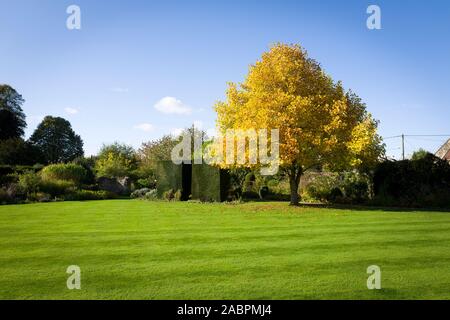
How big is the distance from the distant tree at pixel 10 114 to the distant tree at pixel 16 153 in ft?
33.2

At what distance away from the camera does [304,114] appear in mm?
20281

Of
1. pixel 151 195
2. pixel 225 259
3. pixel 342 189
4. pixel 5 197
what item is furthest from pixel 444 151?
pixel 225 259

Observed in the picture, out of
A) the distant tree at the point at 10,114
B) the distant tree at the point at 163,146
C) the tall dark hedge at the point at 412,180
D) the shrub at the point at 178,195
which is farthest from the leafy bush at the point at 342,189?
the distant tree at the point at 10,114

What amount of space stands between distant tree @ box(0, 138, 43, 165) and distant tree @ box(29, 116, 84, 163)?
22518mm

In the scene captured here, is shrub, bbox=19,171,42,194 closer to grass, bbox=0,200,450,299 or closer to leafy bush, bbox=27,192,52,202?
leafy bush, bbox=27,192,52,202

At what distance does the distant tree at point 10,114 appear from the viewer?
192 feet

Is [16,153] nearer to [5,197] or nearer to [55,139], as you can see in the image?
[5,197]

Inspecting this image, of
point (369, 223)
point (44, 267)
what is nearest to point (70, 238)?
point (44, 267)

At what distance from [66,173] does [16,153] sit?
1753 centimetres

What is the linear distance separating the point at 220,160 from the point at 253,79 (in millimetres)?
4945

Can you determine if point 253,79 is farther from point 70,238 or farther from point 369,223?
point 70,238

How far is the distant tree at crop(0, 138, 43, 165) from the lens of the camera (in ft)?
153

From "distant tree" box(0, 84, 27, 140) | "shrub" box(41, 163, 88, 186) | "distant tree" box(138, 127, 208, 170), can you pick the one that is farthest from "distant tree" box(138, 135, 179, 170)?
"distant tree" box(0, 84, 27, 140)

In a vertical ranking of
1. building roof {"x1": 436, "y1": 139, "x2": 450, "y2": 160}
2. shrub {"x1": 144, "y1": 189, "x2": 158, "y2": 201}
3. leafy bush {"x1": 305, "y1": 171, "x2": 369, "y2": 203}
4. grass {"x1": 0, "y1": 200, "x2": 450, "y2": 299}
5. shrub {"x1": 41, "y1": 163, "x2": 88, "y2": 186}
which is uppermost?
building roof {"x1": 436, "y1": 139, "x2": 450, "y2": 160}
